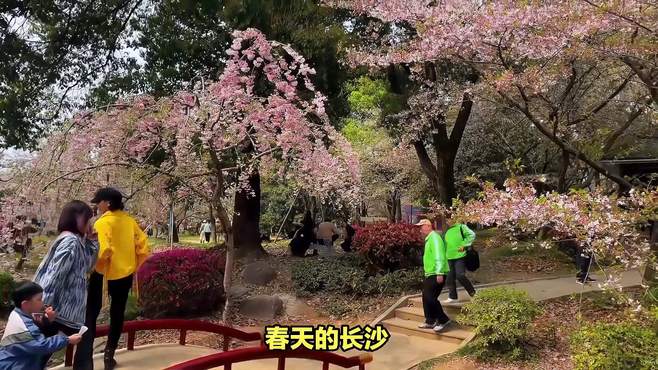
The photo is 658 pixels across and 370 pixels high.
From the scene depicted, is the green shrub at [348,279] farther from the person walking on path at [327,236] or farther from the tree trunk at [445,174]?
the tree trunk at [445,174]

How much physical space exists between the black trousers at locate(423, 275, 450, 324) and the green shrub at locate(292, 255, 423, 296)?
2.04 m

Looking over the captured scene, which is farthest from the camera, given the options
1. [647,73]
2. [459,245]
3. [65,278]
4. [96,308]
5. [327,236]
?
[327,236]

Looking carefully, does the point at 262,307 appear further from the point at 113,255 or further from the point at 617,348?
the point at 617,348

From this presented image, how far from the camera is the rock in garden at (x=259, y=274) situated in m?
11.2

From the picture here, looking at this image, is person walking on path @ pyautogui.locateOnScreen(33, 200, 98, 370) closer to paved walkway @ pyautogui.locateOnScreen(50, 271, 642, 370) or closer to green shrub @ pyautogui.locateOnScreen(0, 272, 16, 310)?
paved walkway @ pyautogui.locateOnScreen(50, 271, 642, 370)

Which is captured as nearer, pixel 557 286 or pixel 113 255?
pixel 113 255

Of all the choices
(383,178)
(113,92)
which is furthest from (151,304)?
(383,178)

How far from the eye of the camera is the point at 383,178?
84.9 feet

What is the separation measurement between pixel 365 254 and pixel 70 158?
581 centimetres

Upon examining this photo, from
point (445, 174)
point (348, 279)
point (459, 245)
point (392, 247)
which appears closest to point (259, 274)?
point (348, 279)

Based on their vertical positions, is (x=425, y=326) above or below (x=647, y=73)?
below

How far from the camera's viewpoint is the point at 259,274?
11.3 metres

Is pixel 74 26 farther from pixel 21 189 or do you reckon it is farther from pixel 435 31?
pixel 435 31

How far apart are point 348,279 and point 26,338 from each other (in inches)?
280
